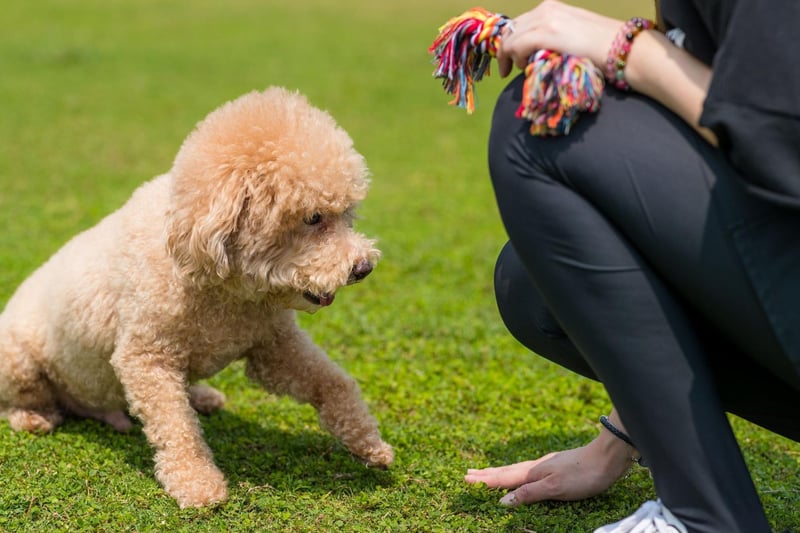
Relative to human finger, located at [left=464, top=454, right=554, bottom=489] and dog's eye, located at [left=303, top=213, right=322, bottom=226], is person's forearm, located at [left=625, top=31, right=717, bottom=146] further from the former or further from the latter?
human finger, located at [left=464, top=454, right=554, bottom=489]

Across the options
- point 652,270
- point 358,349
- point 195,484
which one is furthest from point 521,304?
point 358,349

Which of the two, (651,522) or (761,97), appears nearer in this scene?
(761,97)

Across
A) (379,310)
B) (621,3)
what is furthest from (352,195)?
(621,3)

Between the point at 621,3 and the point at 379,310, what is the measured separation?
22.0 metres

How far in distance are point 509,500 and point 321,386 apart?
2.55 ft

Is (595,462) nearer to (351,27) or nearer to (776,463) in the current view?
(776,463)

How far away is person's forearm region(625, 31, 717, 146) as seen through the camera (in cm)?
205

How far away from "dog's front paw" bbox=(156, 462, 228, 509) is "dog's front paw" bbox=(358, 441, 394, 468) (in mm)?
471

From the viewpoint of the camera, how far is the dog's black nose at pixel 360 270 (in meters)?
2.99

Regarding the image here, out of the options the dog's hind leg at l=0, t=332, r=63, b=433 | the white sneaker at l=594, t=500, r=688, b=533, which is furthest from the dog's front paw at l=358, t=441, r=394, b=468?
the dog's hind leg at l=0, t=332, r=63, b=433

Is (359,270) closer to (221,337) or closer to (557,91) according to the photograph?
(221,337)

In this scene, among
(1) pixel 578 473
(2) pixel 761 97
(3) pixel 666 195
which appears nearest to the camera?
(2) pixel 761 97

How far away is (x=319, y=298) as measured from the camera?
303 cm

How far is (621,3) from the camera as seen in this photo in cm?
2511
